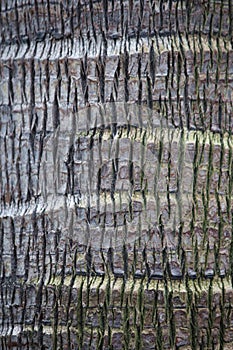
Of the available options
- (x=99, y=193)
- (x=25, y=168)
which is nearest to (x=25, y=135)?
(x=25, y=168)

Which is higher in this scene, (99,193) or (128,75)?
(128,75)

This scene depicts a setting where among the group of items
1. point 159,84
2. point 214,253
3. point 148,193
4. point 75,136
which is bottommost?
point 214,253

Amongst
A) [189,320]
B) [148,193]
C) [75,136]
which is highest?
[75,136]

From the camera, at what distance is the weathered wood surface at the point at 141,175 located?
1301 mm

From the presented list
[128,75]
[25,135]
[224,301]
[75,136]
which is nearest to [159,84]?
[128,75]

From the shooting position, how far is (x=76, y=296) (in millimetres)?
1326

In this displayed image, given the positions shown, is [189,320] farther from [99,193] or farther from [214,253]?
[99,193]

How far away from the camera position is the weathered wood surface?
1.30 meters

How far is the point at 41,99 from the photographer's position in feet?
4.42

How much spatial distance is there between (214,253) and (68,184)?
1.21ft

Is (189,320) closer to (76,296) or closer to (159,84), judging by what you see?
(76,296)

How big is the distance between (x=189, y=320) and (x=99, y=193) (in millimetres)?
353

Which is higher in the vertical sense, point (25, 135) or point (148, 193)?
point (25, 135)

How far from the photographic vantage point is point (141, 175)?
4.28 ft
